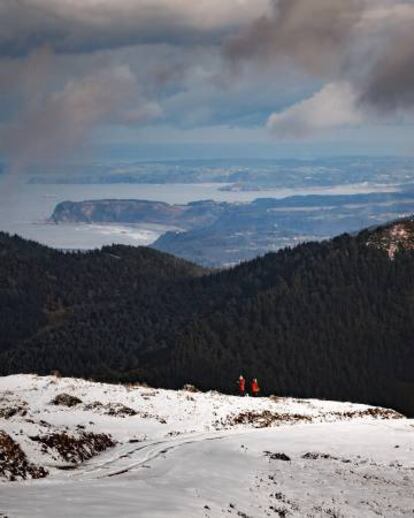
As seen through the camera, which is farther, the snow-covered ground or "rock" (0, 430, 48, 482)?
"rock" (0, 430, 48, 482)

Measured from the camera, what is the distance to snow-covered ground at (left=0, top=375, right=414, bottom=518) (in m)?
25.7

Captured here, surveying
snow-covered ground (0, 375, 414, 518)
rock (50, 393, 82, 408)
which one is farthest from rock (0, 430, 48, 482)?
rock (50, 393, 82, 408)

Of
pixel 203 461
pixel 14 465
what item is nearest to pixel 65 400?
pixel 203 461

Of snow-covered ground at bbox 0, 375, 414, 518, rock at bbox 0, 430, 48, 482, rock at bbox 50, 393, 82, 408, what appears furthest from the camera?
rock at bbox 50, 393, 82, 408

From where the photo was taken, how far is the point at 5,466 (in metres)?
30.5

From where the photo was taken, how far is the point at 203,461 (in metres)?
36.0

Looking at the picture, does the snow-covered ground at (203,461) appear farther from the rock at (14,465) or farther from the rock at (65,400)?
the rock at (65,400)

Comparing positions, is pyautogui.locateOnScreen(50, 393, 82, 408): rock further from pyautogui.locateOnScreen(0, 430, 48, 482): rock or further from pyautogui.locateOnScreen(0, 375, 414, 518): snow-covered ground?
pyautogui.locateOnScreen(0, 430, 48, 482): rock

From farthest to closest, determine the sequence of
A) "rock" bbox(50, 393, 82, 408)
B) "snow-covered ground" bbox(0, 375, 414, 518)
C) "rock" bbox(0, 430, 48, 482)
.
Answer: "rock" bbox(50, 393, 82, 408) < "rock" bbox(0, 430, 48, 482) < "snow-covered ground" bbox(0, 375, 414, 518)

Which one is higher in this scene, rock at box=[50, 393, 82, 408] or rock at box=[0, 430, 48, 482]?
rock at box=[0, 430, 48, 482]

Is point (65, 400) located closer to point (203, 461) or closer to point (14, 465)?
point (203, 461)

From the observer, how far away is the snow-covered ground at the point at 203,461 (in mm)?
25719

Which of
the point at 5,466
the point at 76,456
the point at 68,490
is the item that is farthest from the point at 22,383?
the point at 68,490

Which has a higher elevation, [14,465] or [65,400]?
[14,465]
